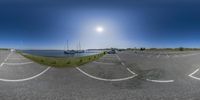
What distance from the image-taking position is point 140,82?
418cm

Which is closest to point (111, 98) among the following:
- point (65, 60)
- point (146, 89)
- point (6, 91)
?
point (146, 89)

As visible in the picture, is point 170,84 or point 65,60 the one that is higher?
point 65,60

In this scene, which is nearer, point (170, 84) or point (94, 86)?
point (94, 86)

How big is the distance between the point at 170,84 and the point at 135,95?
1.63 meters

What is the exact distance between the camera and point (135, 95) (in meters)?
3.12

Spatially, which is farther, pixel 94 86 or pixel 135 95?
pixel 94 86

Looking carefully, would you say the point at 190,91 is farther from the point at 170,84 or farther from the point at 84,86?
the point at 84,86

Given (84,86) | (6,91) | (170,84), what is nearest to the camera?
(6,91)

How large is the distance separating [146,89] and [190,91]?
1.12 metres

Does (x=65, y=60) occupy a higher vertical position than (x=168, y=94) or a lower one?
higher

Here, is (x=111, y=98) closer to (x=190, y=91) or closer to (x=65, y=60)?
(x=190, y=91)

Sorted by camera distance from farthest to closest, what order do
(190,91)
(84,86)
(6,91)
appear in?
(84,86), (190,91), (6,91)

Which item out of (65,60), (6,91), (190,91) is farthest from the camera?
(65,60)

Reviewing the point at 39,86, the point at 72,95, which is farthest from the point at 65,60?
the point at 72,95
